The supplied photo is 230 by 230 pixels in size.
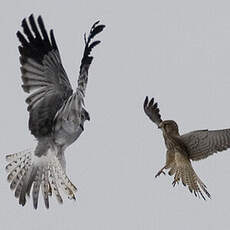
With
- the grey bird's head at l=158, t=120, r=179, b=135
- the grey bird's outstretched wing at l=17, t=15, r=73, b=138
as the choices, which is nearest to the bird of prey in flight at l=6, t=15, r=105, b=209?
the grey bird's outstretched wing at l=17, t=15, r=73, b=138

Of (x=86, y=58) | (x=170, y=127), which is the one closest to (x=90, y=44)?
(x=86, y=58)

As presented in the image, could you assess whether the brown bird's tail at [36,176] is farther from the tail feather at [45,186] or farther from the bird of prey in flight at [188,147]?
the bird of prey in flight at [188,147]

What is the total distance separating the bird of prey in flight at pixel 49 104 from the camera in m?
6.29

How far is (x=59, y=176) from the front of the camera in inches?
253

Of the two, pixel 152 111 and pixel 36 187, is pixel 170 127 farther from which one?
pixel 36 187

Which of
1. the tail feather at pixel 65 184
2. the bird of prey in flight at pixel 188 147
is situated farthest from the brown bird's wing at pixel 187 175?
the tail feather at pixel 65 184

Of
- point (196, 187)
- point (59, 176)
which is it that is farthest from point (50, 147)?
point (196, 187)

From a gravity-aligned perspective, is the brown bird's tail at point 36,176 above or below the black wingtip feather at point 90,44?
below

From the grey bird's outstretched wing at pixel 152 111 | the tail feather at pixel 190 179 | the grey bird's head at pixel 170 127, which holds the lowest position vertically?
the tail feather at pixel 190 179

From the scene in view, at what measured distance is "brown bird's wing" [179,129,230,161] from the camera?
21.3ft

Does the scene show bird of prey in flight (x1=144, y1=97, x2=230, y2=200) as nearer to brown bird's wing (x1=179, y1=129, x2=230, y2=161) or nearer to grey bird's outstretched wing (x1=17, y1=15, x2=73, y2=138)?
brown bird's wing (x1=179, y1=129, x2=230, y2=161)

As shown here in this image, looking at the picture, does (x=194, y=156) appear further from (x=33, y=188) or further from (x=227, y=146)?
(x=33, y=188)

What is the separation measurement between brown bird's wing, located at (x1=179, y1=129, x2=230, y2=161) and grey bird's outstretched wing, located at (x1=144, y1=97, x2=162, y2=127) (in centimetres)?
46

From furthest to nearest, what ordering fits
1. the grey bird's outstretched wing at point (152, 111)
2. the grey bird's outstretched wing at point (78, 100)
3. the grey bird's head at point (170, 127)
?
the grey bird's outstretched wing at point (152, 111) → the grey bird's head at point (170, 127) → the grey bird's outstretched wing at point (78, 100)
